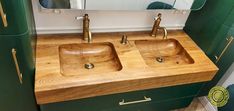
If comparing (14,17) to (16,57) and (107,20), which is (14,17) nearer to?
(16,57)

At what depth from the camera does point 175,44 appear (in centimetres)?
155

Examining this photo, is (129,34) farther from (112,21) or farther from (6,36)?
(6,36)

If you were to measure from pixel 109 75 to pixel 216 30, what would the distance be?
888 mm

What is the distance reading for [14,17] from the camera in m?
0.79

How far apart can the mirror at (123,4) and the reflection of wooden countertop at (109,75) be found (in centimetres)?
22

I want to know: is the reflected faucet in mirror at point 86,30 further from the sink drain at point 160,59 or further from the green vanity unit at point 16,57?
the sink drain at point 160,59

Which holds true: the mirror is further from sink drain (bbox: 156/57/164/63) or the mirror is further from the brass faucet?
sink drain (bbox: 156/57/164/63)

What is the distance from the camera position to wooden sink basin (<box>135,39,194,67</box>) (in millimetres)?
1451

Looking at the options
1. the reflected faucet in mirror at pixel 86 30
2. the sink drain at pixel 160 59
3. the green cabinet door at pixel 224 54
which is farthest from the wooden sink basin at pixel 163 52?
the reflected faucet in mirror at pixel 86 30

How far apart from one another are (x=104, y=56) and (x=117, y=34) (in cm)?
21

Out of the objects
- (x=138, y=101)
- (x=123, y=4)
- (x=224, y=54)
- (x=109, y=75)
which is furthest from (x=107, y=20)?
(x=224, y=54)

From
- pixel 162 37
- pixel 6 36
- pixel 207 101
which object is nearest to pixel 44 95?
pixel 6 36

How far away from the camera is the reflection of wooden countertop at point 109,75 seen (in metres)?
1.01

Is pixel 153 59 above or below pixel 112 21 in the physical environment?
below
